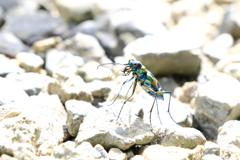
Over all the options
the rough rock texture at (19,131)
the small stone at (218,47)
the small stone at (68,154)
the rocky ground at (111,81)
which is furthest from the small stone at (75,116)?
the small stone at (218,47)

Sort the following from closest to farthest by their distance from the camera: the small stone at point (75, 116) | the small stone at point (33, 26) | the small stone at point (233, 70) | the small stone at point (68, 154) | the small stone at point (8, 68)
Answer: the small stone at point (68, 154) → the small stone at point (75, 116) → the small stone at point (8, 68) → the small stone at point (233, 70) → the small stone at point (33, 26)

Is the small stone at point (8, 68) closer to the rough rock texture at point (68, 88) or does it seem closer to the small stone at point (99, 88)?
the rough rock texture at point (68, 88)

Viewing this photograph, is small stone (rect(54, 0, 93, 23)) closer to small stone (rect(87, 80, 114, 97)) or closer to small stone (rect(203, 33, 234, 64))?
small stone (rect(203, 33, 234, 64))

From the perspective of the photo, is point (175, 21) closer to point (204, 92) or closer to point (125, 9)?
point (125, 9)

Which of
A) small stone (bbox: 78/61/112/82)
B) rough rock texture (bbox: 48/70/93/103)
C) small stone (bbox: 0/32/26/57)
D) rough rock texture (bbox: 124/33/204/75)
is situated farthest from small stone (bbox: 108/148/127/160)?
small stone (bbox: 0/32/26/57)

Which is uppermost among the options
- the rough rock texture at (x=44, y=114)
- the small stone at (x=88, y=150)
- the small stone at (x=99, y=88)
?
the small stone at (x=88, y=150)
